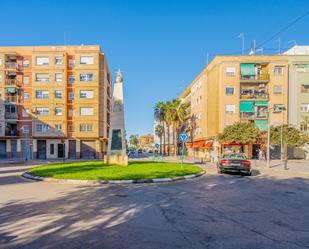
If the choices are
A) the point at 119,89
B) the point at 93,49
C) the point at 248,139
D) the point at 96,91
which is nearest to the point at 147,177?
the point at 119,89

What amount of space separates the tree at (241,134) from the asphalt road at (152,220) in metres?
29.6

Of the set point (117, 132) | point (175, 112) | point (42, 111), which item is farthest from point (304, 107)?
point (42, 111)

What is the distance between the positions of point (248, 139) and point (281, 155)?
9060 mm

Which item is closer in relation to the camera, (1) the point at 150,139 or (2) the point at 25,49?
(2) the point at 25,49

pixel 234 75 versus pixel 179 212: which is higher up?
pixel 234 75

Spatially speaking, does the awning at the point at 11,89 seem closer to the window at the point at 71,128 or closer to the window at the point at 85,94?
the window at the point at 71,128

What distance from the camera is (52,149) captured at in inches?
1866

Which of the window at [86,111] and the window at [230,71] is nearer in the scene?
the window at [230,71]

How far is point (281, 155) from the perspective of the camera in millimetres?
43656

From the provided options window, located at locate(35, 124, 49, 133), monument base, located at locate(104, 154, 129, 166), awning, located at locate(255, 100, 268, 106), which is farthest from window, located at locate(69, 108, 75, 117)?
awning, located at locate(255, 100, 268, 106)

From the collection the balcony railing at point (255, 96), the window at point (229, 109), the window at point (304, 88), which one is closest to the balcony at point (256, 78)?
the balcony railing at point (255, 96)

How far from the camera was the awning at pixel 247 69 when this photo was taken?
46478 millimetres

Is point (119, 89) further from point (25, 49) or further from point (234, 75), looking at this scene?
point (25, 49)

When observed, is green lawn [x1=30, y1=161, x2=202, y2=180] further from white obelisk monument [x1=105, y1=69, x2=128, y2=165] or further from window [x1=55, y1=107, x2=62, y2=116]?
window [x1=55, y1=107, x2=62, y2=116]
